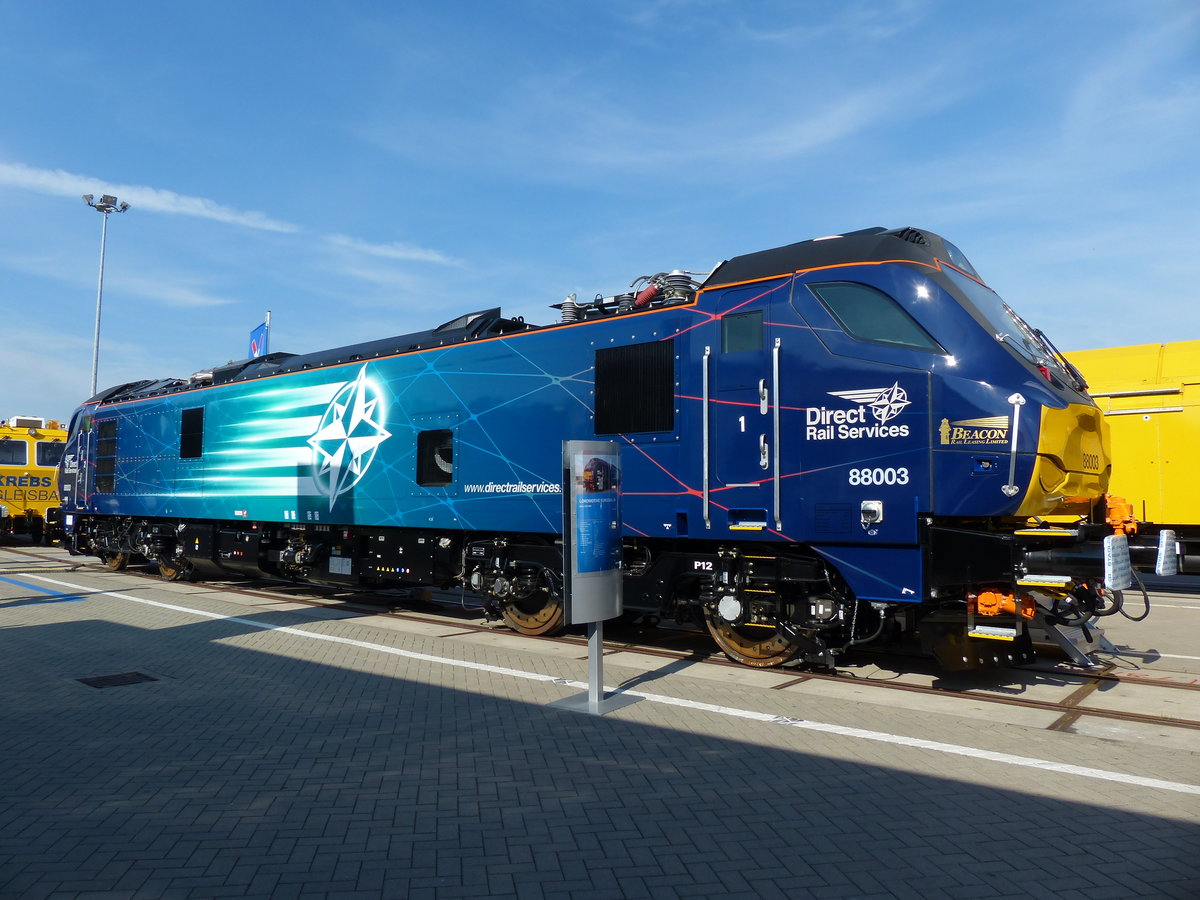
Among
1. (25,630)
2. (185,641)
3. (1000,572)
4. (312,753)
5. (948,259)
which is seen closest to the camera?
(312,753)

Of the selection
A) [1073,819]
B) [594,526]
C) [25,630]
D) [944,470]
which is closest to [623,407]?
[594,526]

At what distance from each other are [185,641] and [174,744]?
14.5 ft

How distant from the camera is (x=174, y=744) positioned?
5.70m

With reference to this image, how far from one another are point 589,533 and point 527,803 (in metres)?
2.65

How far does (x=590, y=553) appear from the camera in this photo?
6914 millimetres

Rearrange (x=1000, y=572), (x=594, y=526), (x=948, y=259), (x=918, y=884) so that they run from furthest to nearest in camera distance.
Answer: (x=948, y=259) < (x=594, y=526) < (x=1000, y=572) < (x=918, y=884)

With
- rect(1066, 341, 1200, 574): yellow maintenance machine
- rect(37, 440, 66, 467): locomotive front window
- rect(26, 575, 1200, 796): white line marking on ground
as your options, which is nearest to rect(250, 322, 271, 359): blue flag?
rect(37, 440, 66, 467): locomotive front window

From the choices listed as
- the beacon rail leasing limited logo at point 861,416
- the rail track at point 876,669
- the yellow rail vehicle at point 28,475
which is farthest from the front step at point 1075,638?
the yellow rail vehicle at point 28,475

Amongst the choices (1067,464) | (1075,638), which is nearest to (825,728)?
(1067,464)

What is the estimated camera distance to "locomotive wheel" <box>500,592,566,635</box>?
987 centimetres

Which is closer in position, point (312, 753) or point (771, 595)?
point (312, 753)

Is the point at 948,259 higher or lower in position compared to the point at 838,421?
higher

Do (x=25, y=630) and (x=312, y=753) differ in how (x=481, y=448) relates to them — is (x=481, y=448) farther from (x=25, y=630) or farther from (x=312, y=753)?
(x=25, y=630)

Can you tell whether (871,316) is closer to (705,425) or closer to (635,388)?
(705,425)
